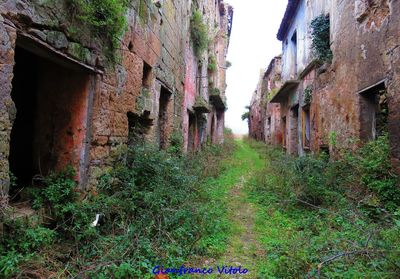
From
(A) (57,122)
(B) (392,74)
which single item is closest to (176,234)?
(A) (57,122)

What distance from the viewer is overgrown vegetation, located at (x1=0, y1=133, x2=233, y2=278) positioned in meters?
2.44

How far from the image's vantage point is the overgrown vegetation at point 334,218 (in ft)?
8.59

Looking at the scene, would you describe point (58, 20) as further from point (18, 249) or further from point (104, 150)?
point (18, 249)

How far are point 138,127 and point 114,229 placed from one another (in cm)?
249

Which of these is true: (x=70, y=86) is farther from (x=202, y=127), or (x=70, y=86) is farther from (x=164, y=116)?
(x=202, y=127)

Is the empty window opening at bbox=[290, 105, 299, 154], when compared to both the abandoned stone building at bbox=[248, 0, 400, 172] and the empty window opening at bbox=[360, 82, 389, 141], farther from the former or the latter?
the empty window opening at bbox=[360, 82, 389, 141]

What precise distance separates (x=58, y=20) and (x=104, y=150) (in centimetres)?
178

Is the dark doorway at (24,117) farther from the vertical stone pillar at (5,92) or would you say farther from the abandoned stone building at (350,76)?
the abandoned stone building at (350,76)

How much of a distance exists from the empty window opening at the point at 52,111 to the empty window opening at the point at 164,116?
3416 mm

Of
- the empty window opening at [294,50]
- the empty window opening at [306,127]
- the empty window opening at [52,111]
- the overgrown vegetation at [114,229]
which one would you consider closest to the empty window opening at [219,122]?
the empty window opening at [294,50]

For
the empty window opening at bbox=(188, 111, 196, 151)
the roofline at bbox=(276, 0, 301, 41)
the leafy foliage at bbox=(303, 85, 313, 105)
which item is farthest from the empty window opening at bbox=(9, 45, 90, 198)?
the roofline at bbox=(276, 0, 301, 41)

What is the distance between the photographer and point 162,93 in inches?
277

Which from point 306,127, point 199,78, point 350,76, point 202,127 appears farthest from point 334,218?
point 202,127

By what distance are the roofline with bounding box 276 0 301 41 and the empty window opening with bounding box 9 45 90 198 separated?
33.2 ft
